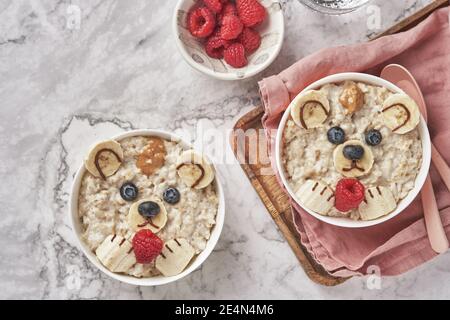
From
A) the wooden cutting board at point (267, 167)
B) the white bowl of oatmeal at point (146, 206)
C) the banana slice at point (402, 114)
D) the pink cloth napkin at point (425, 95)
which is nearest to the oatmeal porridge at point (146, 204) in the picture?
the white bowl of oatmeal at point (146, 206)

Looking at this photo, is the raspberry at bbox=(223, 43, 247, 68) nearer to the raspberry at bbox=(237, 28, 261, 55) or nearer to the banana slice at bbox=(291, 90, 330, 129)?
the raspberry at bbox=(237, 28, 261, 55)

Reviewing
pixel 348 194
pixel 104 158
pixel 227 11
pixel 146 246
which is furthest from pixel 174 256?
pixel 227 11

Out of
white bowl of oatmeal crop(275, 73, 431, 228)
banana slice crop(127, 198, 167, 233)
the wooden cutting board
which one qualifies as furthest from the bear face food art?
banana slice crop(127, 198, 167, 233)

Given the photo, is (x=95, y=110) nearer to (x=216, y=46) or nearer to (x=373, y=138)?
(x=216, y=46)

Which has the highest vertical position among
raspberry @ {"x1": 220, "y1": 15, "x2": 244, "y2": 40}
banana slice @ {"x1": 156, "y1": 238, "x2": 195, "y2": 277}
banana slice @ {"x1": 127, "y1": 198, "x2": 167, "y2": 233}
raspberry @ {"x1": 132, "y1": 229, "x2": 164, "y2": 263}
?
raspberry @ {"x1": 220, "y1": 15, "x2": 244, "y2": 40}

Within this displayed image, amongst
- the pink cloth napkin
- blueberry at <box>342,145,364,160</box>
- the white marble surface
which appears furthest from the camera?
the white marble surface

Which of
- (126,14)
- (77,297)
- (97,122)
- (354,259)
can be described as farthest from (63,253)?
(354,259)
